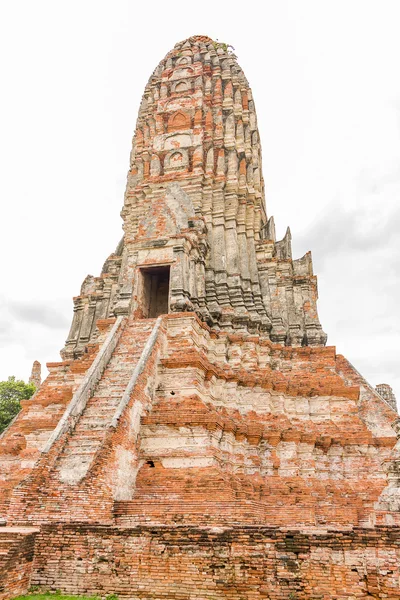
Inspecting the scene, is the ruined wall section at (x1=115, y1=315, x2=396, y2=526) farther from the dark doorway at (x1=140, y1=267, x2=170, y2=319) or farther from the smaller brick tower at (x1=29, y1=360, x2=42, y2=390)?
the smaller brick tower at (x1=29, y1=360, x2=42, y2=390)

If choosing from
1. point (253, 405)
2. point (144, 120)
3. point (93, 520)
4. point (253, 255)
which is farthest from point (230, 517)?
point (144, 120)

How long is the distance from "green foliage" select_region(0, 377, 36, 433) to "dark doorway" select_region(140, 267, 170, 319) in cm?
1740

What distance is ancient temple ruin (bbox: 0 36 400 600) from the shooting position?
7.38 meters

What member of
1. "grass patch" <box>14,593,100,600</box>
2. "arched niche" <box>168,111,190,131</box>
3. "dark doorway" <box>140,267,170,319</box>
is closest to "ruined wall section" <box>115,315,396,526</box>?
"grass patch" <box>14,593,100,600</box>

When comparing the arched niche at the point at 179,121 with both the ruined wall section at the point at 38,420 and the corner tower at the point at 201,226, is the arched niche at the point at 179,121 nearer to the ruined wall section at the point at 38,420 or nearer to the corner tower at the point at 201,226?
the corner tower at the point at 201,226

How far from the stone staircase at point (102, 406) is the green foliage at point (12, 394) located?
68.8ft

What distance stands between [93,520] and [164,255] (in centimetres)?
983

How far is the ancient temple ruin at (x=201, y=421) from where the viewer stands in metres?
7.38

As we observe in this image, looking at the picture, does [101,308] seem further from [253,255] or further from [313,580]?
[313,580]

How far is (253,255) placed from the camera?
19.4m

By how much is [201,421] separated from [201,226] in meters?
8.84

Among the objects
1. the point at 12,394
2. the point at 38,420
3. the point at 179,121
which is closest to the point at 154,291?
the point at 38,420

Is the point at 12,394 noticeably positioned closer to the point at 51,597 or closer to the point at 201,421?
the point at 201,421

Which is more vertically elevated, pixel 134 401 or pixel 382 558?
pixel 134 401
